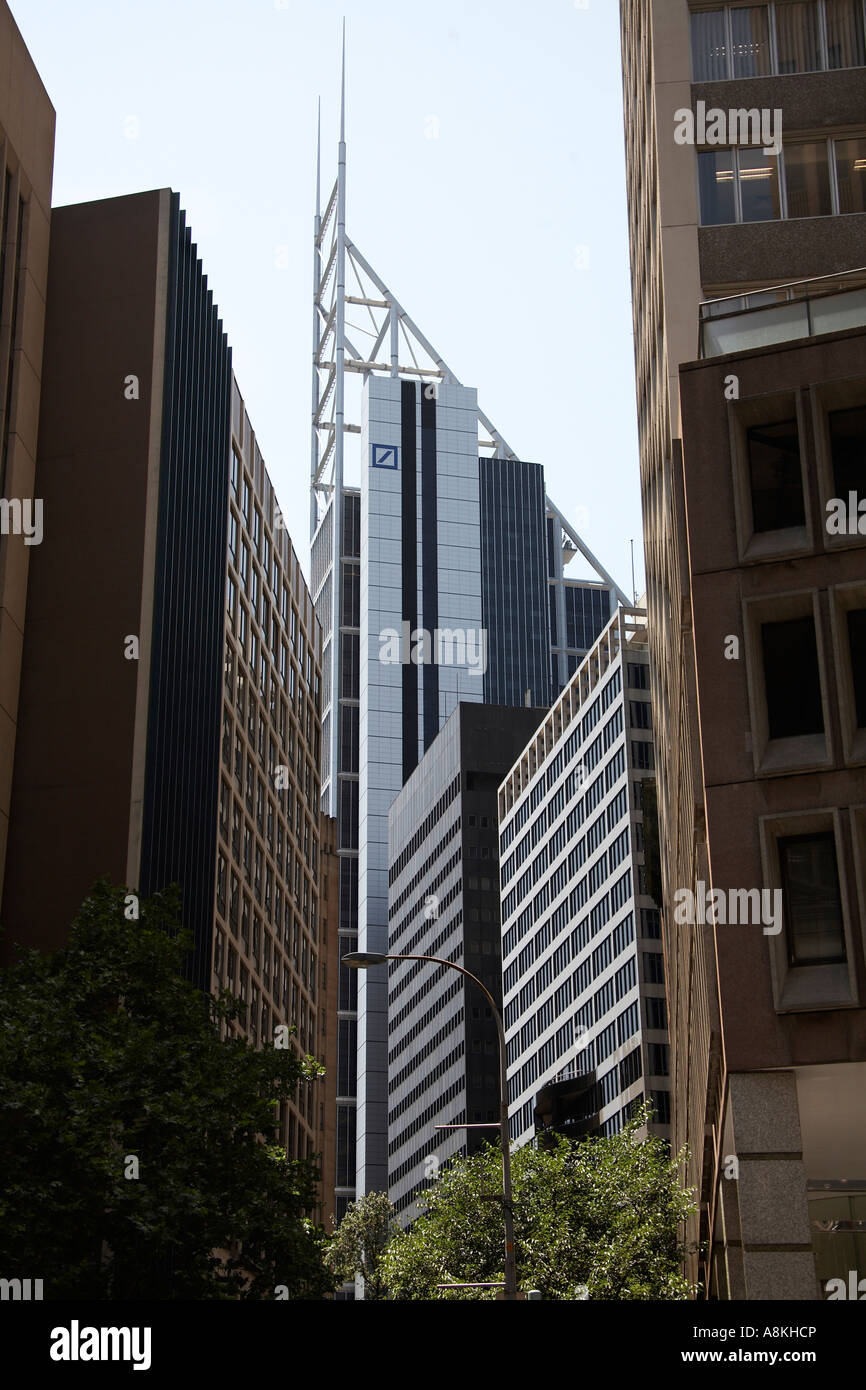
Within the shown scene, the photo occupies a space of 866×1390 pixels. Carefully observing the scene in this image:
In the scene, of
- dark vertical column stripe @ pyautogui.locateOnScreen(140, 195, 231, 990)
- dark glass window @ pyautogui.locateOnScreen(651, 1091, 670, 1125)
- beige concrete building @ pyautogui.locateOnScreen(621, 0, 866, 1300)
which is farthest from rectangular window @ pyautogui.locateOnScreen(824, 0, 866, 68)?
dark glass window @ pyautogui.locateOnScreen(651, 1091, 670, 1125)

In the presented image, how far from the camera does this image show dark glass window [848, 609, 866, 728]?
89.6 ft

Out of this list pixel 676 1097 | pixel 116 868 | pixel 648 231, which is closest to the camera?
pixel 648 231

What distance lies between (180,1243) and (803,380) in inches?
749

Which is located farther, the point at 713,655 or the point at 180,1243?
the point at 180,1243

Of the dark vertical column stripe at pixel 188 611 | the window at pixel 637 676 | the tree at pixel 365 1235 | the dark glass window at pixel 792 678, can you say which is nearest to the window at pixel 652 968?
the window at pixel 637 676

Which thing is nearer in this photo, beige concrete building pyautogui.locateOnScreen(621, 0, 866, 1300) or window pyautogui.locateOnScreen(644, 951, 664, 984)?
beige concrete building pyautogui.locateOnScreen(621, 0, 866, 1300)

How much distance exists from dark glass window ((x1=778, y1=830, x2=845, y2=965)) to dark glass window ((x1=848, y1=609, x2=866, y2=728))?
2.14 m

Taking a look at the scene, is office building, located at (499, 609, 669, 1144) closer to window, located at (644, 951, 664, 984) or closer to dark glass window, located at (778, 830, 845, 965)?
window, located at (644, 951, 664, 984)

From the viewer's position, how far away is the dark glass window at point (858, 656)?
89.6ft

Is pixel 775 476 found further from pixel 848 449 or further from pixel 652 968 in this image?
pixel 652 968

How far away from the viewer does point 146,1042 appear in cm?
3284
